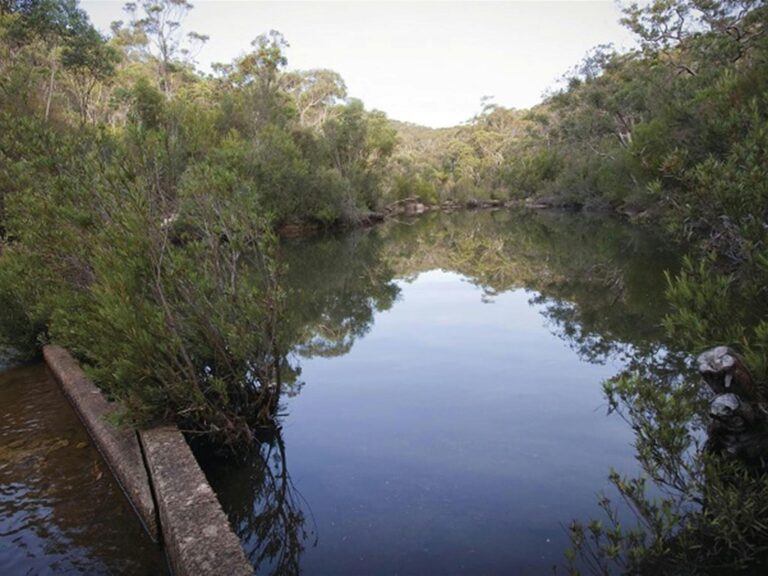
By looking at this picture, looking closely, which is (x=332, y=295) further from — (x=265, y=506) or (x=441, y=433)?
(x=265, y=506)

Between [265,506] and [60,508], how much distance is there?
193 cm

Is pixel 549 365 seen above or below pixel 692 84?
below

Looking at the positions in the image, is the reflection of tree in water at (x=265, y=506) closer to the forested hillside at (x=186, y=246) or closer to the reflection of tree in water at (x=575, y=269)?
the forested hillside at (x=186, y=246)

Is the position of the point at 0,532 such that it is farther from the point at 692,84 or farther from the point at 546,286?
the point at 692,84

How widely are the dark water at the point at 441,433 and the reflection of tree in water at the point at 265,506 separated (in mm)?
20

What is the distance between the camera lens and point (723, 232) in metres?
4.87

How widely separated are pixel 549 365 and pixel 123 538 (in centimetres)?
719

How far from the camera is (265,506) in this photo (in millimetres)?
5488

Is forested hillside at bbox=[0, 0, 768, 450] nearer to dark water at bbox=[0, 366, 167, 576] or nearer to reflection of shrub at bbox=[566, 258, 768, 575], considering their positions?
reflection of shrub at bbox=[566, 258, 768, 575]

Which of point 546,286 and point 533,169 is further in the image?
point 533,169

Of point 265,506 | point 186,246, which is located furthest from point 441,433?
point 186,246

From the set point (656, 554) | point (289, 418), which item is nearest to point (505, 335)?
point (289, 418)

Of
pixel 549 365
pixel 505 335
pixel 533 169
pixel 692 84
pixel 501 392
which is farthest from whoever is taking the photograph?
pixel 533 169

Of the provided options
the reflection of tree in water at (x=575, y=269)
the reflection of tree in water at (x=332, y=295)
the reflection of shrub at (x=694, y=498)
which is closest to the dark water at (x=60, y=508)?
the reflection of tree in water at (x=332, y=295)
